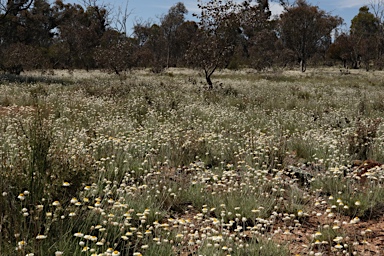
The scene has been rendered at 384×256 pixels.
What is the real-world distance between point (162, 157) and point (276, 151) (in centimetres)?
175

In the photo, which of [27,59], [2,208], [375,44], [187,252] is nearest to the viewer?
[2,208]

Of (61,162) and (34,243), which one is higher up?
(61,162)

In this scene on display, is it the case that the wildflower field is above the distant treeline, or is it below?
below

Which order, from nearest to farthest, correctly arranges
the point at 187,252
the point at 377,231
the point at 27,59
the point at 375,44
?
1. the point at 187,252
2. the point at 377,231
3. the point at 27,59
4. the point at 375,44

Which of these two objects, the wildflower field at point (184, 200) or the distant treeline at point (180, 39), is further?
the distant treeline at point (180, 39)

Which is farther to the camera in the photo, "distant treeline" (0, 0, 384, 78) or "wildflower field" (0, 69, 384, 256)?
"distant treeline" (0, 0, 384, 78)

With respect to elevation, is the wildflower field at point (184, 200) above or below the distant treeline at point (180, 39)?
below

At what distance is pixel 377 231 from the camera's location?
3.43m

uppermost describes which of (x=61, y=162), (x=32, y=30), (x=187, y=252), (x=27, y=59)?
(x=32, y=30)

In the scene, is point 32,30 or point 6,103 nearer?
point 6,103

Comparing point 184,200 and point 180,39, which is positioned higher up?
point 180,39

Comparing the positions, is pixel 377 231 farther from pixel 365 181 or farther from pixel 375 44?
pixel 375 44

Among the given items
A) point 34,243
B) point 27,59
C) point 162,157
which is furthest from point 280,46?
point 34,243

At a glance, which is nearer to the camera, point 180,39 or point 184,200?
point 184,200
